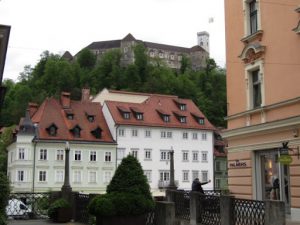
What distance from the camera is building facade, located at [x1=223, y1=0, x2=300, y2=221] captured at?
1579 cm

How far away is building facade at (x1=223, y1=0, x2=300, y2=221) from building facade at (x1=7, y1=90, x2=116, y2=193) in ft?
132

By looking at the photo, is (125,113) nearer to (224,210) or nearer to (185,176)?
(185,176)

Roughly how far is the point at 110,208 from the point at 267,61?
290 inches

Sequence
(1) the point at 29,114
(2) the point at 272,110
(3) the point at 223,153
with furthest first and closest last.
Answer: (3) the point at 223,153 < (1) the point at 29,114 < (2) the point at 272,110

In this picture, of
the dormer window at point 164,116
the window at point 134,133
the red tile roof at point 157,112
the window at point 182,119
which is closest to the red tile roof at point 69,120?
the red tile roof at point 157,112

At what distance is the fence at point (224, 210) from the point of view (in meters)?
11.2

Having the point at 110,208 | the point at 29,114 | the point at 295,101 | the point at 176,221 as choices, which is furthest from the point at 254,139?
the point at 29,114

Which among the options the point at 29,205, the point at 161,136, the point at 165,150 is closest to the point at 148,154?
the point at 165,150

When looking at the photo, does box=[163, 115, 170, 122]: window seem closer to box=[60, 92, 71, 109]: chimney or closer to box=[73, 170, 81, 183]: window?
box=[60, 92, 71, 109]: chimney

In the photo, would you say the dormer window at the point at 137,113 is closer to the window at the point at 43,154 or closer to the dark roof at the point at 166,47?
the window at the point at 43,154

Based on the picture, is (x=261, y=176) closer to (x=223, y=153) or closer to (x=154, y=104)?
(x=154, y=104)

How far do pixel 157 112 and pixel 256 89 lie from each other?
1950 inches

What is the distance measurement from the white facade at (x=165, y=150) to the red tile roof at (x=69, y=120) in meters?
1.16

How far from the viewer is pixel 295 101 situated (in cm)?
1560
